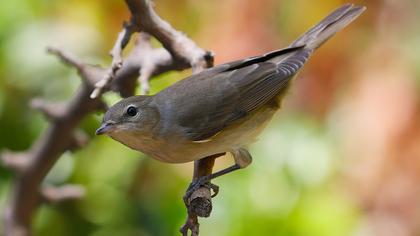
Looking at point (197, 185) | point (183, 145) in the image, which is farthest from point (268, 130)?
point (197, 185)

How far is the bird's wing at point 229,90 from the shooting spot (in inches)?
97.6

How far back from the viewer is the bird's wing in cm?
248

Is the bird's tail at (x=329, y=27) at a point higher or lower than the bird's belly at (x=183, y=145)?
higher

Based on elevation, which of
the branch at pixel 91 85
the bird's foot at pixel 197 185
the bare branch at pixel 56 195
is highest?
the bare branch at pixel 56 195

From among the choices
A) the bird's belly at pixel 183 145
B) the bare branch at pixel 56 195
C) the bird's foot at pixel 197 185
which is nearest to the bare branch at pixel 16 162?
the bare branch at pixel 56 195

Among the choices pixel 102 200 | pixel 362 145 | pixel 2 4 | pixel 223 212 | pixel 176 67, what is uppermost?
pixel 2 4

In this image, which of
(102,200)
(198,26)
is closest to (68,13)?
(198,26)

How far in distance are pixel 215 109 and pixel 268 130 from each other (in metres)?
1.33

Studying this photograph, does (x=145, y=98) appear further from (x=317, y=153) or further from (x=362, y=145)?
(x=362, y=145)

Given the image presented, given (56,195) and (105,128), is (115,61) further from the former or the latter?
(56,195)

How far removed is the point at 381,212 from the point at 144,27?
2180 mm

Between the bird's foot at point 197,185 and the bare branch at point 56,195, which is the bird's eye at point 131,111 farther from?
the bare branch at point 56,195

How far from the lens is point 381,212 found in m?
3.99

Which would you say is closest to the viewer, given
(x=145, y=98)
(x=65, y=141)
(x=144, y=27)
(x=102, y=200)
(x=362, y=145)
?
(x=144, y=27)
